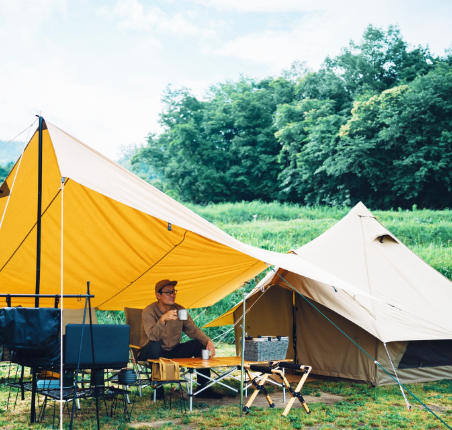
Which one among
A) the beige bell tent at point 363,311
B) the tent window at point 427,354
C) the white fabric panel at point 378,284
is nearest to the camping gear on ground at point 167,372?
the beige bell tent at point 363,311

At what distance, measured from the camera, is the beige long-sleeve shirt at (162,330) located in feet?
14.6

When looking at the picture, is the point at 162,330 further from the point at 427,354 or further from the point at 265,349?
the point at 427,354

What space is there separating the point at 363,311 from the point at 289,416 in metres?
1.66

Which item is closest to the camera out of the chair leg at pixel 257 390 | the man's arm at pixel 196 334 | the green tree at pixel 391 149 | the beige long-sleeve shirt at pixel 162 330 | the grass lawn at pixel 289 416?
the grass lawn at pixel 289 416

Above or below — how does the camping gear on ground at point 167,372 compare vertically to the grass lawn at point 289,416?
above

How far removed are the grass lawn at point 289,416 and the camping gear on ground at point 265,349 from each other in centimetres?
40

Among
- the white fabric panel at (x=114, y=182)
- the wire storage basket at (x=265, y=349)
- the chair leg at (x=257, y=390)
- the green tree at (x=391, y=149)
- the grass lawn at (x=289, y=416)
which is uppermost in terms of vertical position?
the green tree at (x=391, y=149)

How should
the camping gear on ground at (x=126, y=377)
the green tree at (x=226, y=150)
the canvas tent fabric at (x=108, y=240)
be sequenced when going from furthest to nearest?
the green tree at (x=226, y=150), the camping gear on ground at (x=126, y=377), the canvas tent fabric at (x=108, y=240)

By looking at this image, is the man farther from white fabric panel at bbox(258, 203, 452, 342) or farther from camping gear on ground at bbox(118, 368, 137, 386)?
white fabric panel at bbox(258, 203, 452, 342)

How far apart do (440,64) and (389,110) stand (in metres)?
3.19

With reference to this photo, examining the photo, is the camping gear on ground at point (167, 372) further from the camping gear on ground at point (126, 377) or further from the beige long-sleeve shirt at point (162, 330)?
the beige long-sleeve shirt at point (162, 330)

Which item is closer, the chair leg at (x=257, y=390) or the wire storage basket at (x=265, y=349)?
the chair leg at (x=257, y=390)

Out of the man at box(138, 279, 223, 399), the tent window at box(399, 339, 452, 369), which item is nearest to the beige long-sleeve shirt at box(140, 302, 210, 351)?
the man at box(138, 279, 223, 399)

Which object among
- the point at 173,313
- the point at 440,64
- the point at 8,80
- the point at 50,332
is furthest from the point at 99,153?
the point at 8,80
